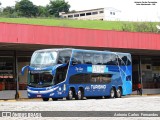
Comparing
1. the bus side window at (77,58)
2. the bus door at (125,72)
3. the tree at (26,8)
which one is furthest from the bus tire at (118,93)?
the tree at (26,8)

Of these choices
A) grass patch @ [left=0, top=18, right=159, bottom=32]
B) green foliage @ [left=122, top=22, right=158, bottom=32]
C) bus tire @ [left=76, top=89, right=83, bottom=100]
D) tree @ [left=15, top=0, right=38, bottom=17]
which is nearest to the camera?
bus tire @ [left=76, top=89, right=83, bottom=100]

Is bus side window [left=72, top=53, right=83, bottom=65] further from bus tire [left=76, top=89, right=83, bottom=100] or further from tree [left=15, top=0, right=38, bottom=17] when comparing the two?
tree [left=15, top=0, right=38, bottom=17]

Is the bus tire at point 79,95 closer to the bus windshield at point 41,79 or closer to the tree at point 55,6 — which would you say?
the bus windshield at point 41,79

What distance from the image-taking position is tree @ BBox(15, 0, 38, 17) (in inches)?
4756

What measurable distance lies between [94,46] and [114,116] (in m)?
24.3

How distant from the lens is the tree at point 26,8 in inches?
4756

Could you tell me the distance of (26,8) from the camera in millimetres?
121812

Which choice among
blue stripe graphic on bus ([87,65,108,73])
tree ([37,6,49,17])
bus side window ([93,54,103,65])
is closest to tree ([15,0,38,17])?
tree ([37,6,49,17])

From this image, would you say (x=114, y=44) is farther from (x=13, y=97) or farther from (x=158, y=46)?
(x=13, y=97)

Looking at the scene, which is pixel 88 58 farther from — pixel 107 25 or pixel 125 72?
pixel 107 25

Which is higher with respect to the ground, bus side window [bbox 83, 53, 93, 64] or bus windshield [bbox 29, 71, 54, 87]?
bus side window [bbox 83, 53, 93, 64]

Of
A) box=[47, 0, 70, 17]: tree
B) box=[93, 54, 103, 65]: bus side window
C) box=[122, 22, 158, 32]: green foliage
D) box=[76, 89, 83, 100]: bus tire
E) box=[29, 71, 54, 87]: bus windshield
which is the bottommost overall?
box=[76, 89, 83, 100]: bus tire

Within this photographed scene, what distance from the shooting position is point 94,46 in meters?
38.1

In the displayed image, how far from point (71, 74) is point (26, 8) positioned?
9557 centimetres
